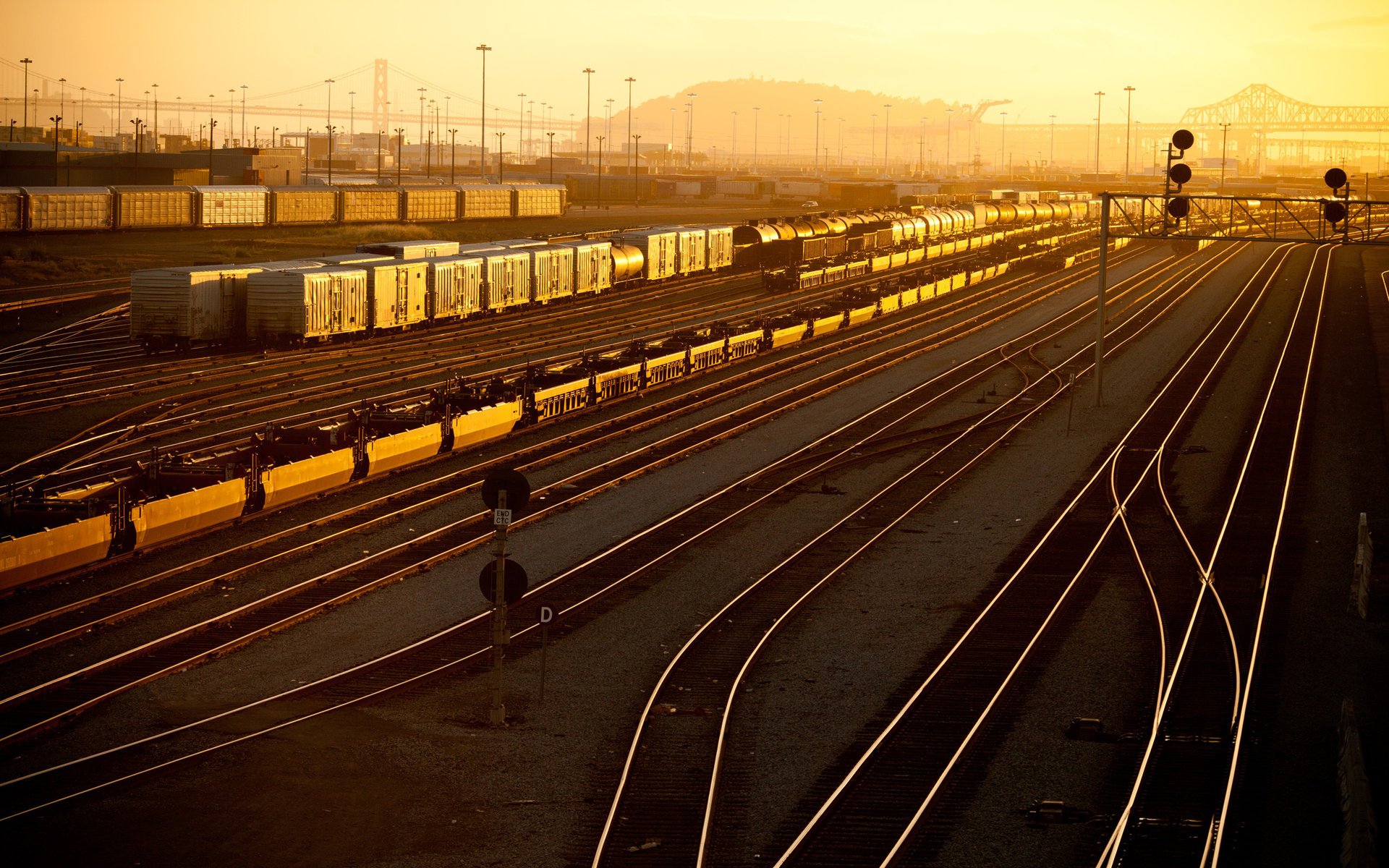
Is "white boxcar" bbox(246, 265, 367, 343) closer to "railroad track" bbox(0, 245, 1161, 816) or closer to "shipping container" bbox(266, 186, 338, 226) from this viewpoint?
"railroad track" bbox(0, 245, 1161, 816)

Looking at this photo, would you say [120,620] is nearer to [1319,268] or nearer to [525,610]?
[525,610]

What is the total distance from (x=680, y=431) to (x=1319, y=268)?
8422 centimetres

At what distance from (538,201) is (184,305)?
207 feet

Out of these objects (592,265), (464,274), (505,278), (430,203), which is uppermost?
(430,203)

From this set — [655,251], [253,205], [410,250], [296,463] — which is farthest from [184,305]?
[253,205]

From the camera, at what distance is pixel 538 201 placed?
10675cm

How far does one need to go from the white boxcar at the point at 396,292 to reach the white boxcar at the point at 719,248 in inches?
1140

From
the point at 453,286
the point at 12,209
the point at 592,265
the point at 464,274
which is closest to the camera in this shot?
the point at 453,286

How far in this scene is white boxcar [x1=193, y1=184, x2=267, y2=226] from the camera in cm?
7862

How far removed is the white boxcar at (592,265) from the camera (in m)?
65.6

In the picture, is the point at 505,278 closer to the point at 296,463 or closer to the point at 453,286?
the point at 453,286

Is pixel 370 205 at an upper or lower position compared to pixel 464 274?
upper

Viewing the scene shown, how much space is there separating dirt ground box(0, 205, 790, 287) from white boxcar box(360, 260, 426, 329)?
1758 cm

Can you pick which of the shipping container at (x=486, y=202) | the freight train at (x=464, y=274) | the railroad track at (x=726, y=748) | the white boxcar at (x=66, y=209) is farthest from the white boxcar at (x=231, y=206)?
the railroad track at (x=726, y=748)
